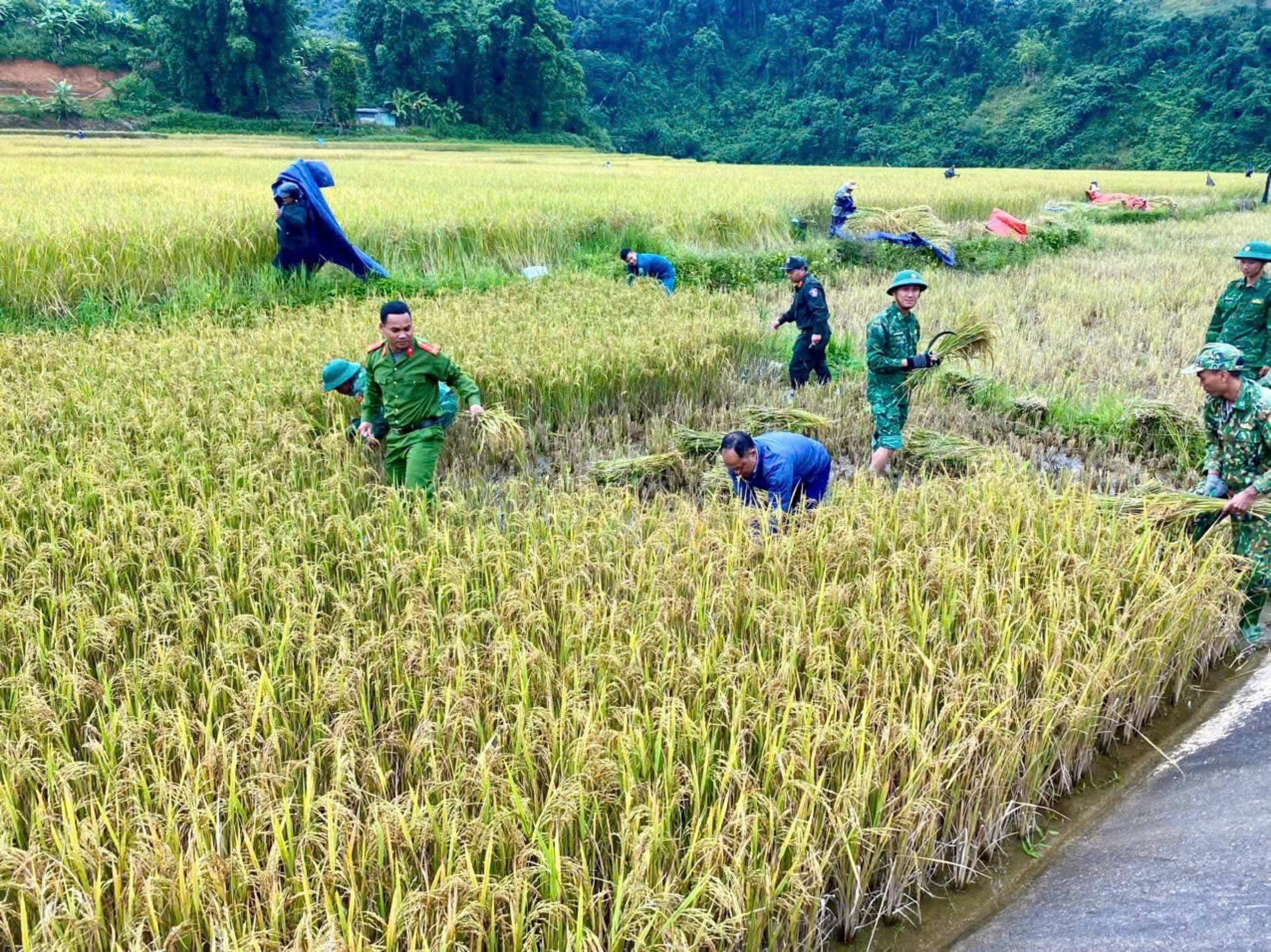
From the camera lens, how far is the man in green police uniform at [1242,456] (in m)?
3.74

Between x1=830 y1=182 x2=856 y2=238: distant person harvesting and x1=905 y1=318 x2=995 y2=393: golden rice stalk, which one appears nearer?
x1=905 y1=318 x2=995 y2=393: golden rice stalk

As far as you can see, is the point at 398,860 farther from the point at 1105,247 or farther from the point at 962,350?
the point at 1105,247

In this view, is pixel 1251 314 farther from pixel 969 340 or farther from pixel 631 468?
pixel 631 468

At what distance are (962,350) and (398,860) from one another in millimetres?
5693

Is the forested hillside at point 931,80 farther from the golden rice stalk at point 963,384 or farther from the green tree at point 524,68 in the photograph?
the golden rice stalk at point 963,384

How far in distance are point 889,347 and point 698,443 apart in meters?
1.47

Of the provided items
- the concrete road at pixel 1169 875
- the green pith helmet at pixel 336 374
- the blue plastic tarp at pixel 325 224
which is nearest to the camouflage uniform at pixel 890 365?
the concrete road at pixel 1169 875

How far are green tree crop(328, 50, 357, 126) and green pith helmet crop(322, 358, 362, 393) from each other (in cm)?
4026

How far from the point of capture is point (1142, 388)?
7129mm

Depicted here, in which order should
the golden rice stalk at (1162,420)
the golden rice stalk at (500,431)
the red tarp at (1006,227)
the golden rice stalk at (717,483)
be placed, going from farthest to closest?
the red tarp at (1006,227)
the golden rice stalk at (1162,420)
the golden rice stalk at (500,431)
the golden rice stalk at (717,483)

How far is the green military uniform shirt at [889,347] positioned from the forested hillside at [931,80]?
2014 inches

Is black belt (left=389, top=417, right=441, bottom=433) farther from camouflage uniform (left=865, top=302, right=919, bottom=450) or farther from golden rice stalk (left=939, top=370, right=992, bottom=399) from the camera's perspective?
golden rice stalk (left=939, top=370, right=992, bottom=399)

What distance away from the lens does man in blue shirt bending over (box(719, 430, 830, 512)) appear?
13.1 feet

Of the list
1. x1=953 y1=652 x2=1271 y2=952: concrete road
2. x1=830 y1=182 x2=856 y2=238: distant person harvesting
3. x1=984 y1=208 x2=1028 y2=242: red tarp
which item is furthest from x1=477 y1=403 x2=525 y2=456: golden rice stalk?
x1=984 y1=208 x2=1028 y2=242: red tarp
